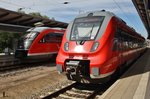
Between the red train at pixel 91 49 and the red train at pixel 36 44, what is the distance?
29.2 ft

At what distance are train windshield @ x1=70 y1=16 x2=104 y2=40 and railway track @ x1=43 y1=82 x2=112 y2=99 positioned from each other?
6.77 ft

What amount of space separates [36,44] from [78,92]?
10502 mm

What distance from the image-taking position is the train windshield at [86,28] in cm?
1095

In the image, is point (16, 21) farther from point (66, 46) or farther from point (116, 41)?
point (116, 41)

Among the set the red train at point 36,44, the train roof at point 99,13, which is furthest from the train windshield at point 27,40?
the train roof at point 99,13

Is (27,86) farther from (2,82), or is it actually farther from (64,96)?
(64,96)

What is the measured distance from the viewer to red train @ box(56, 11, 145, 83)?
10211 mm

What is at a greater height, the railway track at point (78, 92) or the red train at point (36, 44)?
the red train at point (36, 44)

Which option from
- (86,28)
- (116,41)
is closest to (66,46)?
(86,28)

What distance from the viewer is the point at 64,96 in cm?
963

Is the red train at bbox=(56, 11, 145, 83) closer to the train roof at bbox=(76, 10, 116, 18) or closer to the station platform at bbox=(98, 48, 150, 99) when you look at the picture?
the train roof at bbox=(76, 10, 116, 18)

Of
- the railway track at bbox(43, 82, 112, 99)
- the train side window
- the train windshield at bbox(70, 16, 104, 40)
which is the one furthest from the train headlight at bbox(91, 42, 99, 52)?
the railway track at bbox(43, 82, 112, 99)

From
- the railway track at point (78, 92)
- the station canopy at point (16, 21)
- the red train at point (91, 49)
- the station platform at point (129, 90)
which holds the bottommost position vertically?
the railway track at point (78, 92)

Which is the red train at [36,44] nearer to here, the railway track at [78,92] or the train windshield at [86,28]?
the train windshield at [86,28]
